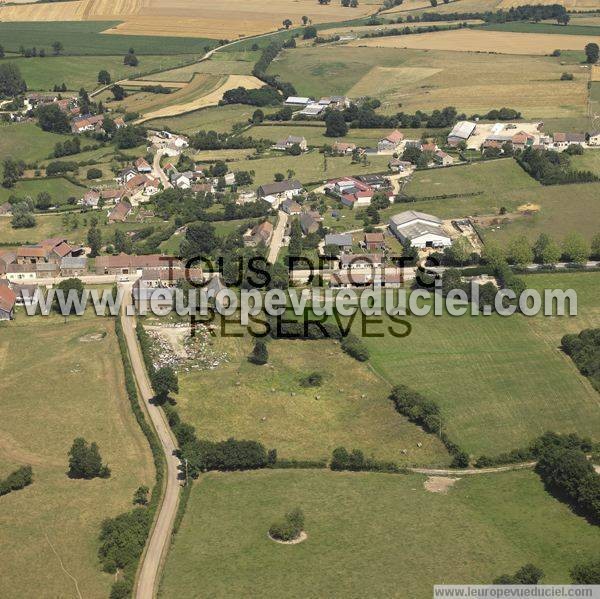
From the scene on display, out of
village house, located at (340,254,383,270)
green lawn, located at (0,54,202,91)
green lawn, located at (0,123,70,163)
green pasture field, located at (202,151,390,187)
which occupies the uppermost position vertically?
green lawn, located at (0,54,202,91)

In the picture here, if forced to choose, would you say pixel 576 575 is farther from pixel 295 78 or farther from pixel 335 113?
pixel 295 78

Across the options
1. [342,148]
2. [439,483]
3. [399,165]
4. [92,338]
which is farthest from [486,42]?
[439,483]

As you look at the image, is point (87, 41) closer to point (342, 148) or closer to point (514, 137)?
point (342, 148)

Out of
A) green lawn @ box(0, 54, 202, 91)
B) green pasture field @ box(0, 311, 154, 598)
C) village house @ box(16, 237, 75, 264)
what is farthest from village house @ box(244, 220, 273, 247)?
green lawn @ box(0, 54, 202, 91)

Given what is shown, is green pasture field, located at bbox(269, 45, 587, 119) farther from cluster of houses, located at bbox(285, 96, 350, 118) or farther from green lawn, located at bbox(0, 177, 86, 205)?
green lawn, located at bbox(0, 177, 86, 205)

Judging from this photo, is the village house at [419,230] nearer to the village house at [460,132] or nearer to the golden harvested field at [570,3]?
the village house at [460,132]

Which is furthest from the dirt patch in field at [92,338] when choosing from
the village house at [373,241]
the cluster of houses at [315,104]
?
the cluster of houses at [315,104]

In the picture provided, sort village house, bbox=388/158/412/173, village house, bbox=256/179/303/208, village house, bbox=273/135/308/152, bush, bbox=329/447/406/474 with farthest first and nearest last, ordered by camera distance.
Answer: village house, bbox=273/135/308/152
village house, bbox=388/158/412/173
village house, bbox=256/179/303/208
bush, bbox=329/447/406/474
